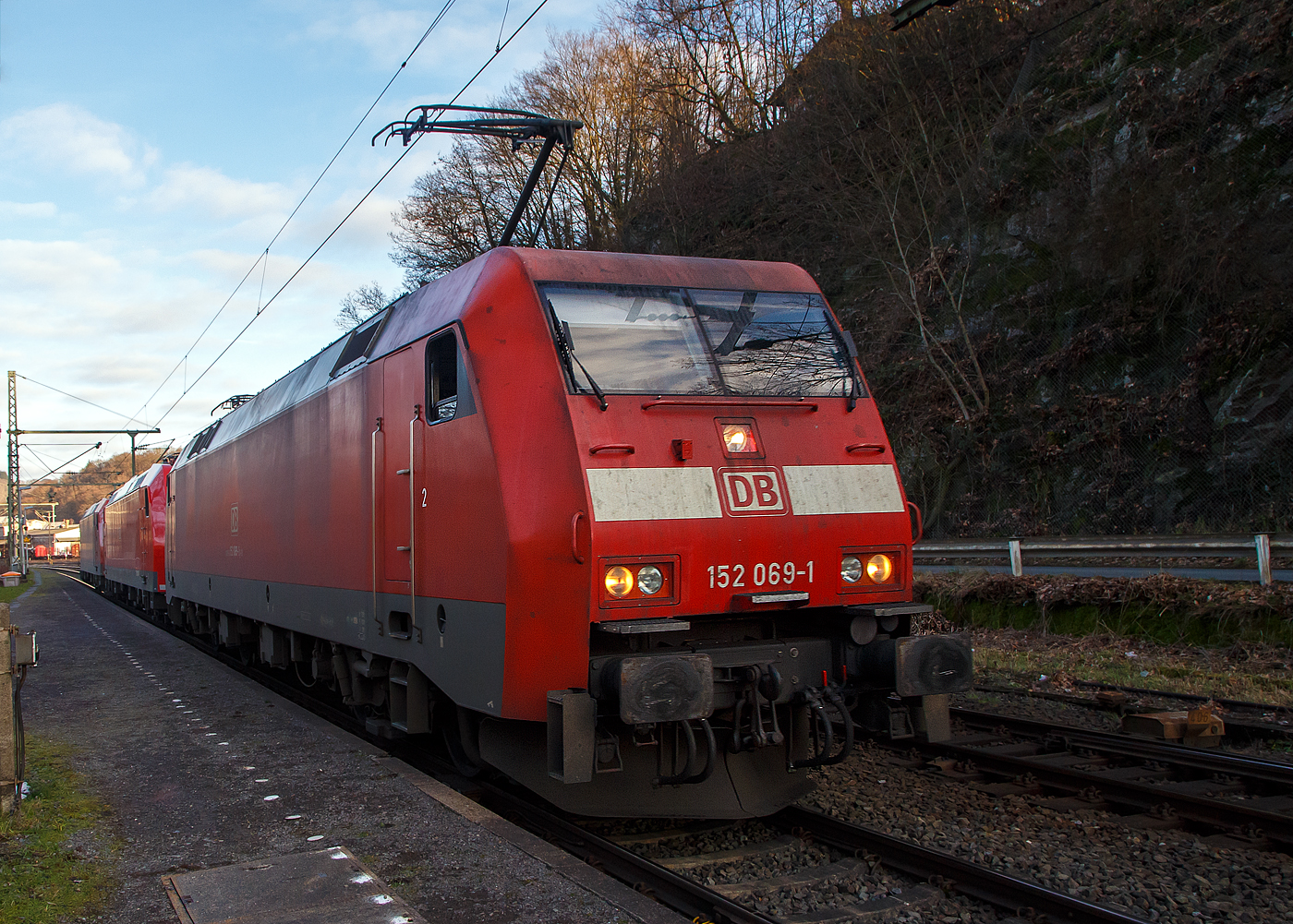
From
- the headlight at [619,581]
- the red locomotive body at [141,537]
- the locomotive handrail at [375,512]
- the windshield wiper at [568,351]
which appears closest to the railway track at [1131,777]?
the headlight at [619,581]

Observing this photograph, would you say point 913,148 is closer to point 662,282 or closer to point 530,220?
point 530,220

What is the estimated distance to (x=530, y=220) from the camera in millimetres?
32531

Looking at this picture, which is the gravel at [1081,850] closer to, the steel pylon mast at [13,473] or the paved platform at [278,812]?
the paved platform at [278,812]

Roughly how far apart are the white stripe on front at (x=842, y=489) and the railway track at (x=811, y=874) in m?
1.73

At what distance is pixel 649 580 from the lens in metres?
5.27

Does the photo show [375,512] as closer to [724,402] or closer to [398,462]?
[398,462]

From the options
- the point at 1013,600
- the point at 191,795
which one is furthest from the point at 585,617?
the point at 1013,600

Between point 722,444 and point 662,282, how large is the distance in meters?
1.20

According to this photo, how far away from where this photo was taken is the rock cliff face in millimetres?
16078

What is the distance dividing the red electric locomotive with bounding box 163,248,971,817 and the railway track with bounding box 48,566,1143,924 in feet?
0.82

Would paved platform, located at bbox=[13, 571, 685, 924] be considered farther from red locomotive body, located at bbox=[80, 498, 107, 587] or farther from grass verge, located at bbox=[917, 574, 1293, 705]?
red locomotive body, located at bbox=[80, 498, 107, 587]

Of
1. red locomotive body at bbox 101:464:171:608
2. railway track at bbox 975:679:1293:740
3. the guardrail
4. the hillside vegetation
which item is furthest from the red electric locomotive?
red locomotive body at bbox 101:464:171:608

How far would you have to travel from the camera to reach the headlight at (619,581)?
5.17 m

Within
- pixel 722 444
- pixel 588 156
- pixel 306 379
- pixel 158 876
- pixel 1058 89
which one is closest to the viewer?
pixel 158 876
